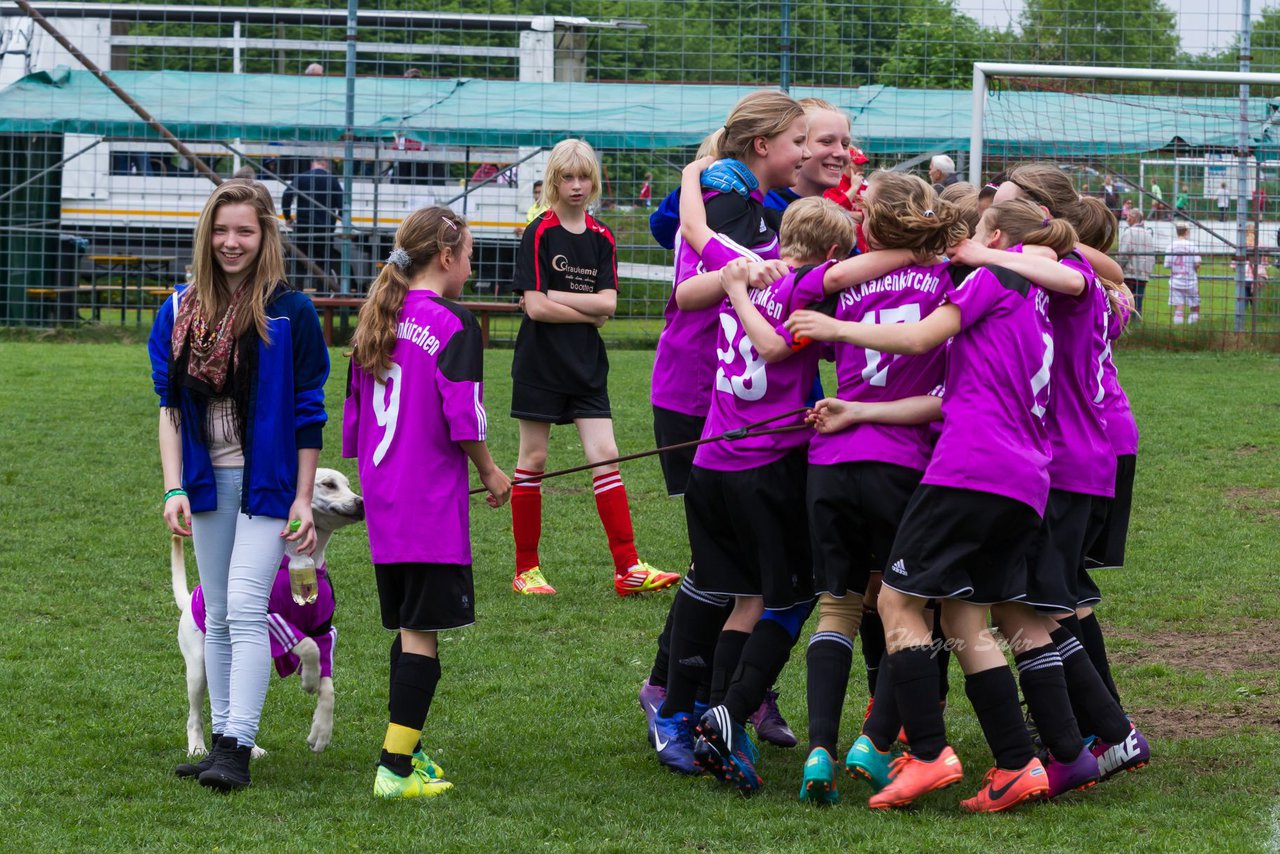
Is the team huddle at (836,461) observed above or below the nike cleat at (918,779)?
above

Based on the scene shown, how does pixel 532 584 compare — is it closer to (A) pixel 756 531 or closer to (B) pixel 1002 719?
(A) pixel 756 531

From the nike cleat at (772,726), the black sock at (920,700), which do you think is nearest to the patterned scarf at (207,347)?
the nike cleat at (772,726)

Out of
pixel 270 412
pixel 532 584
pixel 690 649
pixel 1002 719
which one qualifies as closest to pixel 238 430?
pixel 270 412

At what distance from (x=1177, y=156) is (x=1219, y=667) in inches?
491

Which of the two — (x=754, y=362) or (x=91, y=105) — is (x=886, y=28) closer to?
(x=91, y=105)

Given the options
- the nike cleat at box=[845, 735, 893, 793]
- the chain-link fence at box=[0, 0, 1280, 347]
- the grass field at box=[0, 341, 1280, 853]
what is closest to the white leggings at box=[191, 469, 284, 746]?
the grass field at box=[0, 341, 1280, 853]

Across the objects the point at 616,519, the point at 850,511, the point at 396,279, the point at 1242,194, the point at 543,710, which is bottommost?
the point at 543,710

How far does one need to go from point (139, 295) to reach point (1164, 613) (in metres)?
15.1

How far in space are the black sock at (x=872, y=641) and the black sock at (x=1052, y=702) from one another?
0.61 metres

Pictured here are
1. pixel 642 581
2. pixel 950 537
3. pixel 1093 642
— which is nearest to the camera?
→ pixel 950 537

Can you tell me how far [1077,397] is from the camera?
14.1 ft

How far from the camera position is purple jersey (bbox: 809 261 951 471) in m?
4.02

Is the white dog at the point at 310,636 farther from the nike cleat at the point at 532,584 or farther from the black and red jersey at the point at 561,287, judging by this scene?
the black and red jersey at the point at 561,287

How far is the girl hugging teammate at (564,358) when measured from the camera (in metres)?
7.05
